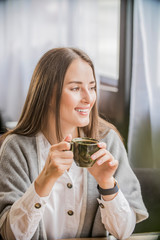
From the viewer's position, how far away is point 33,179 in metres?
0.84

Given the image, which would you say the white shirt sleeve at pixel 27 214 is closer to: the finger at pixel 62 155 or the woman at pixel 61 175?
the woman at pixel 61 175

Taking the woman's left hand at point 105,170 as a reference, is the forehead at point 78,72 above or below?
above

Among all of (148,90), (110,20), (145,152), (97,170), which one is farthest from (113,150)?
(110,20)

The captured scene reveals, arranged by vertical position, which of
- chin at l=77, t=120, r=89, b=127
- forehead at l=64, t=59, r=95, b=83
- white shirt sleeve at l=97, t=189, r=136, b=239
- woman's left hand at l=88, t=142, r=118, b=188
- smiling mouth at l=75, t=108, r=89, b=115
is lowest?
white shirt sleeve at l=97, t=189, r=136, b=239

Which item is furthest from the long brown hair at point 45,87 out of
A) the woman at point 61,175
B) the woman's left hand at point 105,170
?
the woman's left hand at point 105,170

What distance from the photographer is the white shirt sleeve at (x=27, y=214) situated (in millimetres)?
752

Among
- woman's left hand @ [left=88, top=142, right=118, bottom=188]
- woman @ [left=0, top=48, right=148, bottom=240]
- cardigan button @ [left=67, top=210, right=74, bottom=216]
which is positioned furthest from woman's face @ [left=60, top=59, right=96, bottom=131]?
cardigan button @ [left=67, top=210, right=74, bottom=216]

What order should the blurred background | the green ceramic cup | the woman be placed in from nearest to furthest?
the green ceramic cup < the woman < the blurred background

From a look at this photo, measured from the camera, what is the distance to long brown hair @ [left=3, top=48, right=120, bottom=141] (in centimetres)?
81

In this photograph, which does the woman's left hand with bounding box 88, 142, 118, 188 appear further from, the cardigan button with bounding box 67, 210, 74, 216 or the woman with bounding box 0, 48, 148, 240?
the cardigan button with bounding box 67, 210, 74, 216

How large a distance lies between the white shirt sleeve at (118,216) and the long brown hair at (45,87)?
0.22 meters

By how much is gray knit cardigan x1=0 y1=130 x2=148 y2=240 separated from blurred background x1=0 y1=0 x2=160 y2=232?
15 cm

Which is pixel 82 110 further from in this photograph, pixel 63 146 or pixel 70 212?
pixel 70 212

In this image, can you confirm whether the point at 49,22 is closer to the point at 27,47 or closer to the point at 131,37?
the point at 27,47
